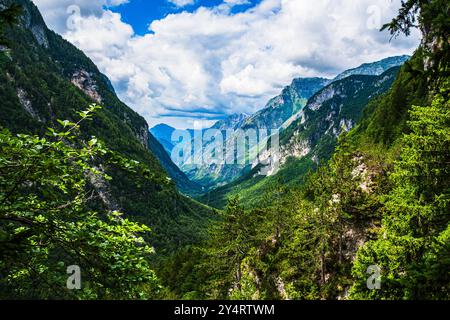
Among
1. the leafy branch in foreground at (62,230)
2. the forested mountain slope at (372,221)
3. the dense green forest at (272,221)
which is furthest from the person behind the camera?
the forested mountain slope at (372,221)

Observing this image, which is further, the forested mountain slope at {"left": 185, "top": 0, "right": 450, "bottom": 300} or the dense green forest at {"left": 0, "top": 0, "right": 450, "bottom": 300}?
the forested mountain slope at {"left": 185, "top": 0, "right": 450, "bottom": 300}

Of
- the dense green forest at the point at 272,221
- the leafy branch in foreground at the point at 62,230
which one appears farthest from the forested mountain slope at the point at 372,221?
the leafy branch in foreground at the point at 62,230

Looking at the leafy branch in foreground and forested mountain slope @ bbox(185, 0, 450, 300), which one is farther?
forested mountain slope @ bbox(185, 0, 450, 300)

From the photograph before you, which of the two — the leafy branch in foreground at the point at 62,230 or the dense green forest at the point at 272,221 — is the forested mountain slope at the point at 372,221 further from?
the leafy branch in foreground at the point at 62,230

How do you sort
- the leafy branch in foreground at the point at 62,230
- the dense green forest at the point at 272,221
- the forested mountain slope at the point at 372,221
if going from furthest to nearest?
the forested mountain slope at the point at 372,221
the dense green forest at the point at 272,221
the leafy branch in foreground at the point at 62,230

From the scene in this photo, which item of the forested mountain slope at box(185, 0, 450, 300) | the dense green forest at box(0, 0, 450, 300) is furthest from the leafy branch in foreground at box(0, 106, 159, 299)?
the forested mountain slope at box(185, 0, 450, 300)

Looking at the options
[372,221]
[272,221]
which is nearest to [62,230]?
[372,221]

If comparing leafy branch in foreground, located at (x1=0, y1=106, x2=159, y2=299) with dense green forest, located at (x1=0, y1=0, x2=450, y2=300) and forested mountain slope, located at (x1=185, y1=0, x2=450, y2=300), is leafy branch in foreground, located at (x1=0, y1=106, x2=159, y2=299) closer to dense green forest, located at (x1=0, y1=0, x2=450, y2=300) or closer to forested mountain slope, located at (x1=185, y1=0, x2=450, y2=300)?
dense green forest, located at (x1=0, y1=0, x2=450, y2=300)

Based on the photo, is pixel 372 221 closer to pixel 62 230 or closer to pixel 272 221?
pixel 272 221

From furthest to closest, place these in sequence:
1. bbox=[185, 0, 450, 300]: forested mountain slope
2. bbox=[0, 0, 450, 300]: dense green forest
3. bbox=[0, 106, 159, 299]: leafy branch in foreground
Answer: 1. bbox=[185, 0, 450, 300]: forested mountain slope
2. bbox=[0, 0, 450, 300]: dense green forest
3. bbox=[0, 106, 159, 299]: leafy branch in foreground

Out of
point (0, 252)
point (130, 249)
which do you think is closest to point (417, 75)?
point (130, 249)

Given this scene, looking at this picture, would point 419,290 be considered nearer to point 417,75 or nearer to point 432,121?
point 417,75

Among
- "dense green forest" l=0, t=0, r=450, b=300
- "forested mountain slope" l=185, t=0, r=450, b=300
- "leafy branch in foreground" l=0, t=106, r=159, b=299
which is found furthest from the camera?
"forested mountain slope" l=185, t=0, r=450, b=300

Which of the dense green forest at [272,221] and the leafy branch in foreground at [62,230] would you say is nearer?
the leafy branch in foreground at [62,230]
